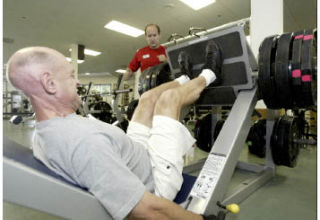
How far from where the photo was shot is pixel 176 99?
999 millimetres

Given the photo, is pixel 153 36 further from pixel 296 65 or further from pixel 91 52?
pixel 91 52

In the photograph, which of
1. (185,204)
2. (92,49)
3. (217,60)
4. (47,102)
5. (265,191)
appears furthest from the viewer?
(92,49)

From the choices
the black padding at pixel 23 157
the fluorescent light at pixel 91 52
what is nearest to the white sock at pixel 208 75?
the black padding at pixel 23 157

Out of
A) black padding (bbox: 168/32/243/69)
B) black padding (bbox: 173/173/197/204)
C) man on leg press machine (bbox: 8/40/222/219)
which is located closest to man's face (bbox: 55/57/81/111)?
man on leg press machine (bbox: 8/40/222/219)

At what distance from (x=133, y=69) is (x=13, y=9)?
3.17 m

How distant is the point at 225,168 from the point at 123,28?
4.82 m

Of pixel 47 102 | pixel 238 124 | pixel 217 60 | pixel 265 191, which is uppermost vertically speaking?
pixel 217 60

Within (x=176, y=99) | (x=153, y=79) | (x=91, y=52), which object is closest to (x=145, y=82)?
(x=153, y=79)

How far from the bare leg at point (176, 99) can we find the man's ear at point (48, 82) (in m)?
0.40

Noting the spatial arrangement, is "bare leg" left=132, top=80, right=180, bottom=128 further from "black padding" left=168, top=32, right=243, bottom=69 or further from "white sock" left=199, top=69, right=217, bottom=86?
"black padding" left=168, top=32, right=243, bottom=69

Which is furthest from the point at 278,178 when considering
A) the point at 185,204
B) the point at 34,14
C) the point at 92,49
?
the point at 92,49

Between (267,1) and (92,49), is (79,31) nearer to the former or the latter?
(92,49)

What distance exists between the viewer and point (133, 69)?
102 inches

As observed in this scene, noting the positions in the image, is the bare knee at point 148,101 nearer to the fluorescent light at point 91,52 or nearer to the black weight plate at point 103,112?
the black weight plate at point 103,112
